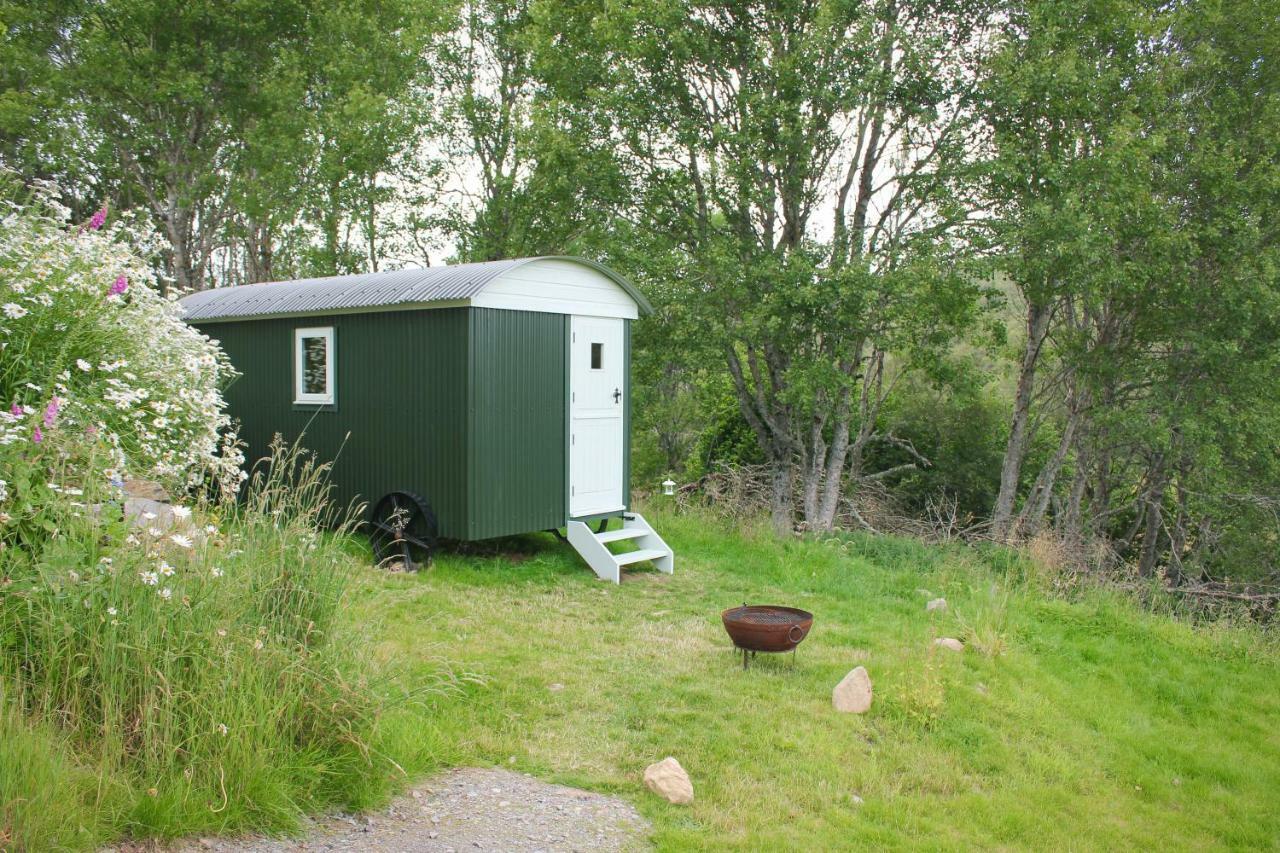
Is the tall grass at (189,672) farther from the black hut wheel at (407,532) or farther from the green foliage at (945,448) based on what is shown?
the green foliage at (945,448)

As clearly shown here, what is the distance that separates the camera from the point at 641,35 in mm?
12000

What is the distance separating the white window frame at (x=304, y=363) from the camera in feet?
27.9

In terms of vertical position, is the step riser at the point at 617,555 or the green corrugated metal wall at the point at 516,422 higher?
the green corrugated metal wall at the point at 516,422

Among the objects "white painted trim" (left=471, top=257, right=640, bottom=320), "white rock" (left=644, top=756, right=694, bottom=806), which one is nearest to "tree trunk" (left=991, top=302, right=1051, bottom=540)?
"white painted trim" (left=471, top=257, right=640, bottom=320)

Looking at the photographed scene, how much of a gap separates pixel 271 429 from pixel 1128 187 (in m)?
10.5

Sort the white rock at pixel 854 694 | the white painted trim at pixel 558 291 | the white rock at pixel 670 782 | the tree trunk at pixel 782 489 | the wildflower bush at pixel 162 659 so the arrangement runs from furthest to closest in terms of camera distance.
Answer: the tree trunk at pixel 782 489 < the white painted trim at pixel 558 291 < the white rock at pixel 854 694 < the white rock at pixel 670 782 < the wildflower bush at pixel 162 659

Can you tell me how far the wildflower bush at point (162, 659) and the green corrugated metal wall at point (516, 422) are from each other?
322cm

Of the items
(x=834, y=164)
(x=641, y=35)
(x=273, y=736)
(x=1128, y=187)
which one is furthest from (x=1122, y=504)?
(x=273, y=736)

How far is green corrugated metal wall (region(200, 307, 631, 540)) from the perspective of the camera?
755 cm

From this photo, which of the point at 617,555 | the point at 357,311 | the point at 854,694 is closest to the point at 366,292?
the point at 357,311

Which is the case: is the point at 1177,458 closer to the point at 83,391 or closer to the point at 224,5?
the point at 83,391

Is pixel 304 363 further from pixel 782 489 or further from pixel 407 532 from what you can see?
pixel 782 489

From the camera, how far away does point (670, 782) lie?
3.86 m

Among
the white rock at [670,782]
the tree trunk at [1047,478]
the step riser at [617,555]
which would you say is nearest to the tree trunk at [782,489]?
the tree trunk at [1047,478]
